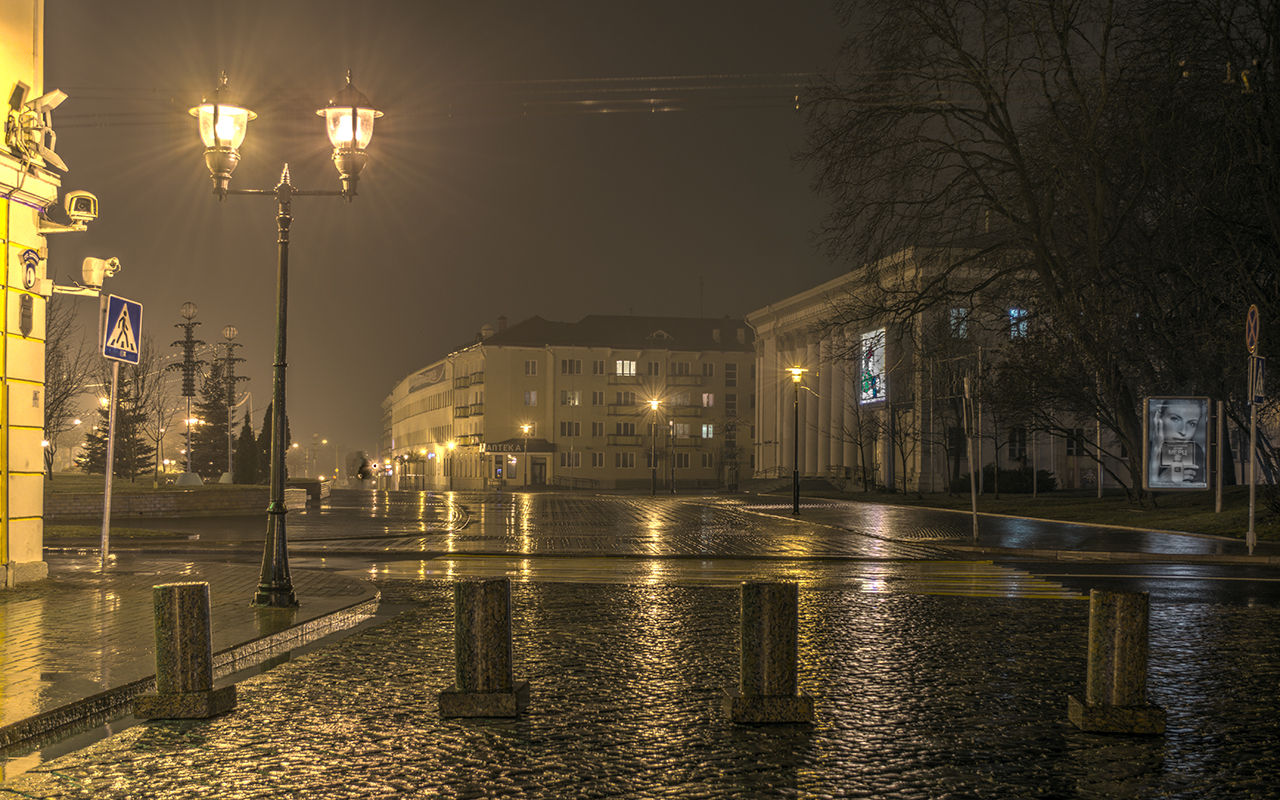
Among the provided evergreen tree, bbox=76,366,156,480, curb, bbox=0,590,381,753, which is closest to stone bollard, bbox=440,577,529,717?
curb, bbox=0,590,381,753

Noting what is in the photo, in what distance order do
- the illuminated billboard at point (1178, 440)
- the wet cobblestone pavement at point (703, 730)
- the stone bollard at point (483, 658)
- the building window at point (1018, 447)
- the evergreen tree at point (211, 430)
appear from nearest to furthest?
the wet cobblestone pavement at point (703, 730) < the stone bollard at point (483, 658) < the illuminated billboard at point (1178, 440) < the building window at point (1018, 447) < the evergreen tree at point (211, 430)

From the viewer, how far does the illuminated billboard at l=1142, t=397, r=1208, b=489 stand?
27.3m

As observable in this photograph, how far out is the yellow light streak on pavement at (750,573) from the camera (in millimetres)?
15273

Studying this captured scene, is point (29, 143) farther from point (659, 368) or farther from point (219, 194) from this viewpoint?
point (659, 368)

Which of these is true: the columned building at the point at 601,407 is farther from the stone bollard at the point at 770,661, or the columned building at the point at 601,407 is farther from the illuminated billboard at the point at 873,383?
the stone bollard at the point at 770,661

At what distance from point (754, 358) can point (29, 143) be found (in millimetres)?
100402

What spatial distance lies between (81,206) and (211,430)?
74.1 metres

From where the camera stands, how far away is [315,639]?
1091cm

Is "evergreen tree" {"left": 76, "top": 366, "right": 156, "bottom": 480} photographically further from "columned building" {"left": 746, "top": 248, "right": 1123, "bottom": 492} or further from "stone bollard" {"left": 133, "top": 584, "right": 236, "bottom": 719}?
"stone bollard" {"left": 133, "top": 584, "right": 236, "bottom": 719}

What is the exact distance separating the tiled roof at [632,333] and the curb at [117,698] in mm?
97879

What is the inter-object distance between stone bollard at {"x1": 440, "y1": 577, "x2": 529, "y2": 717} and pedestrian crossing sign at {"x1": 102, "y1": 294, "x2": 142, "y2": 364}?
9895 mm

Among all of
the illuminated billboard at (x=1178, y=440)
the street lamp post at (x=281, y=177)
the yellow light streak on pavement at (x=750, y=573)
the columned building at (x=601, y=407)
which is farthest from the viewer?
the columned building at (x=601, y=407)

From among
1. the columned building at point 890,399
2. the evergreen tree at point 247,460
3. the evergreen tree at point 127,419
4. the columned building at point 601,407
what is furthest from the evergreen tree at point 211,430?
the columned building at point 890,399

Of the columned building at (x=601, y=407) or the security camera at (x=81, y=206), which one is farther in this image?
the columned building at (x=601, y=407)
